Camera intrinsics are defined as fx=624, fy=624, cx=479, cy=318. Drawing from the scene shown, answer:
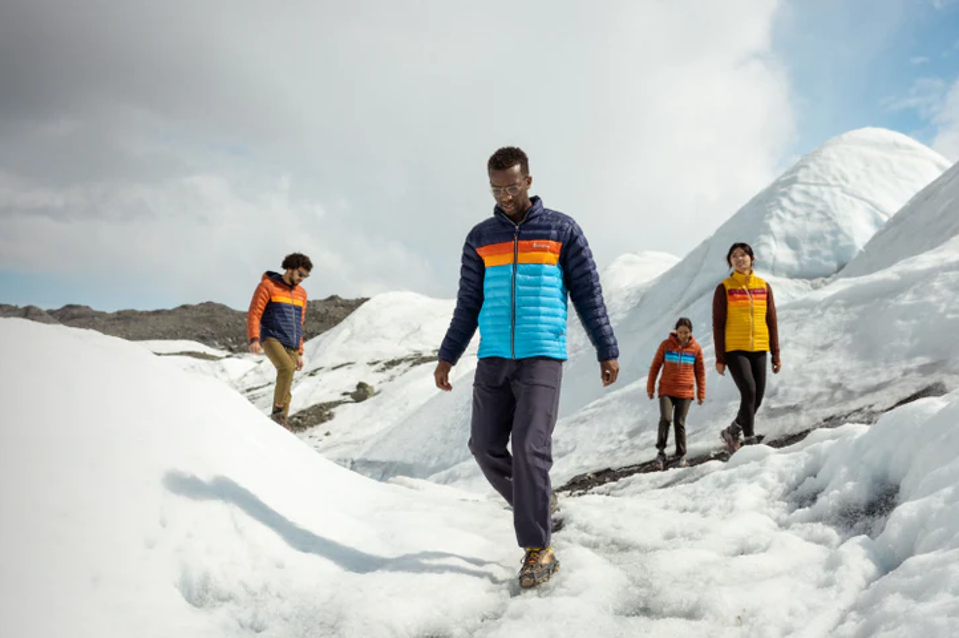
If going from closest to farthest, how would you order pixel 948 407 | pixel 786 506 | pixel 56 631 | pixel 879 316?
pixel 56 631
pixel 948 407
pixel 786 506
pixel 879 316

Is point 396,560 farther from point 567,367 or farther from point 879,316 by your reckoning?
point 567,367

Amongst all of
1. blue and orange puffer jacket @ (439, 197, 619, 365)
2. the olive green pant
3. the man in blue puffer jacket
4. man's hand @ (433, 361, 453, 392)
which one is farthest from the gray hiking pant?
the olive green pant

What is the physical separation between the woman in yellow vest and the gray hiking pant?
4156 mm

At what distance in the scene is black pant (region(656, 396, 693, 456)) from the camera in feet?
27.9

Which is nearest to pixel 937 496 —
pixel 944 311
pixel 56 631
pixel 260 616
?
pixel 260 616

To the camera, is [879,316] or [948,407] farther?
[879,316]

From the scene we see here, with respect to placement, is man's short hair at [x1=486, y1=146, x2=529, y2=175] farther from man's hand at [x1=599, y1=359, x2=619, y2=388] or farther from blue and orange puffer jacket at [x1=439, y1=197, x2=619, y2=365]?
man's hand at [x1=599, y1=359, x2=619, y2=388]

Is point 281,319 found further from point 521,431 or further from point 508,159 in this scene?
point 521,431

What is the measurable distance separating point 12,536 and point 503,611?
7.28 feet

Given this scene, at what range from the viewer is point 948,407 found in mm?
3609

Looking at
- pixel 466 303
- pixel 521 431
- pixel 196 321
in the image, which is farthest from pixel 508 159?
pixel 196 321

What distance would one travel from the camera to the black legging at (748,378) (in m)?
7.12

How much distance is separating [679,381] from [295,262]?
5599 millimetres

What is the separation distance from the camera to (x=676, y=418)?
854cm
